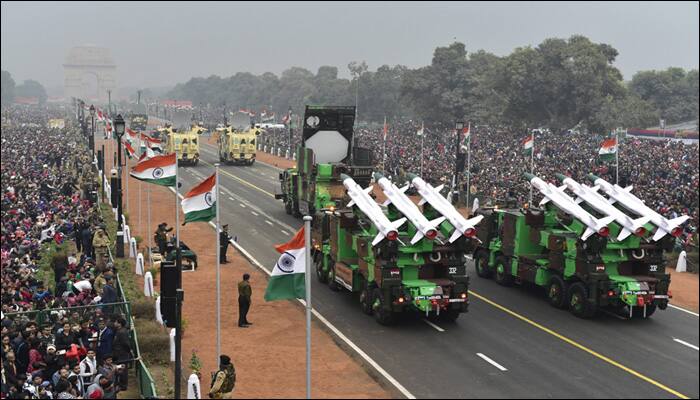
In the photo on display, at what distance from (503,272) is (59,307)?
49.1ft

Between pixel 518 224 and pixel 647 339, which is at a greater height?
pixel 518 224

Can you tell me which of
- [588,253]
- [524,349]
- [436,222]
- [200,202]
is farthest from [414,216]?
[200,202]

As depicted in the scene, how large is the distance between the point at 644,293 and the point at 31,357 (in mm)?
16406

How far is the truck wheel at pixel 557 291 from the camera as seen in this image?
82.3ft

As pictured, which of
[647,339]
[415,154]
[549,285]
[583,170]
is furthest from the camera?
[415,154]

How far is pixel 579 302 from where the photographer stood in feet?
79.7

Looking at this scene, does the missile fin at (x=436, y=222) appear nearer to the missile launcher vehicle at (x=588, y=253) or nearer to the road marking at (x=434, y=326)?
the road marking at (x=434, y=326)

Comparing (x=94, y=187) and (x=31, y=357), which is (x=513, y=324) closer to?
(x=31, y=357)

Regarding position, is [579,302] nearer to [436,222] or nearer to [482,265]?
[436,222]

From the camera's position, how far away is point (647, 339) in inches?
887

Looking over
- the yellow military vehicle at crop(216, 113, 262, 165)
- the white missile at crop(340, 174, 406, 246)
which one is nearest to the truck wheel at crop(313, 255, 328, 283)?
the white missile at crop(340, 174, 406, 246)

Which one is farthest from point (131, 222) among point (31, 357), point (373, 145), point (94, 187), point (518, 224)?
point (373, 145)

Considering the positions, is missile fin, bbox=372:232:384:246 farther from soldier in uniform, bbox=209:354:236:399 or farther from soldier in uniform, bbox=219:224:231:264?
soldier in uniform, bbox=219:224:231:264

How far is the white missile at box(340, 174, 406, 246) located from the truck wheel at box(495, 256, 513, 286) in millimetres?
6012
